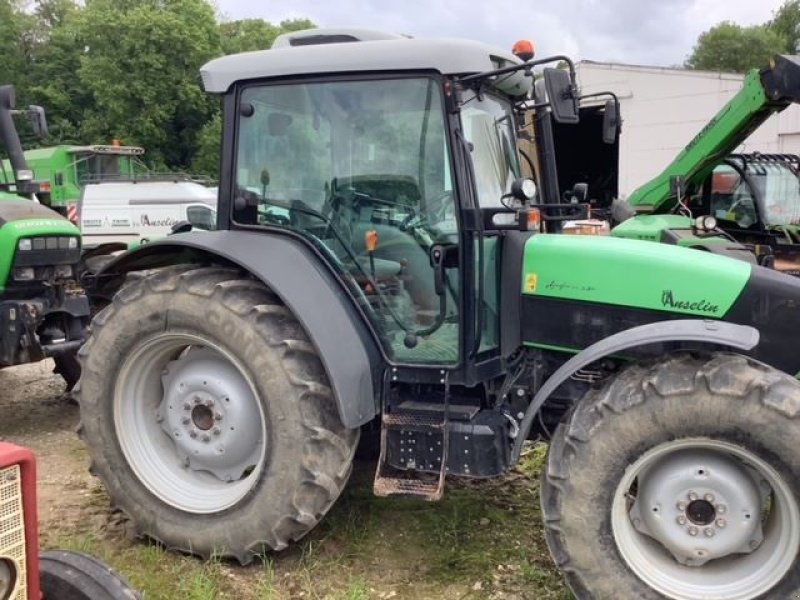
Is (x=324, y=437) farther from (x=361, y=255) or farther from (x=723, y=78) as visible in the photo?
(x=723, y=78)

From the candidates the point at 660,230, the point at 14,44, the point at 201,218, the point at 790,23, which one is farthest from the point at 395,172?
the point at 790,23

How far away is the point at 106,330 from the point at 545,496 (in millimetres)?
2090

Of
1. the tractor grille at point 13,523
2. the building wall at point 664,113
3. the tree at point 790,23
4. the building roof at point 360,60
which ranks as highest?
the tree at point 790,23

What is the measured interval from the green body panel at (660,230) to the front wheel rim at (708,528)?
547cm

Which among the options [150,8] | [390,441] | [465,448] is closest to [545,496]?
[465,448]

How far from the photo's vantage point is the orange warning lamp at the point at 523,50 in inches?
132

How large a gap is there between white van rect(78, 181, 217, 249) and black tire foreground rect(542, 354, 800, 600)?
10.6 metres

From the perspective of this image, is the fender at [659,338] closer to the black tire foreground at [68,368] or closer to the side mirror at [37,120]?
the black tire foreground at [68,368]

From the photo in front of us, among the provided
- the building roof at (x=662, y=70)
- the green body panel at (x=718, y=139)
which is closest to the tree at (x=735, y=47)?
the building roof at (x=662, y=70)

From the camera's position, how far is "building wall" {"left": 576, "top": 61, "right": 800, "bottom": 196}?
68.8ft

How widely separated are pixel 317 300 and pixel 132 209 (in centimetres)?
1047

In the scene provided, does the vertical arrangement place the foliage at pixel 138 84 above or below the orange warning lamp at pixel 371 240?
above

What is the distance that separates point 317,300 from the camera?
10.7ft

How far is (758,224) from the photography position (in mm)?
9094
